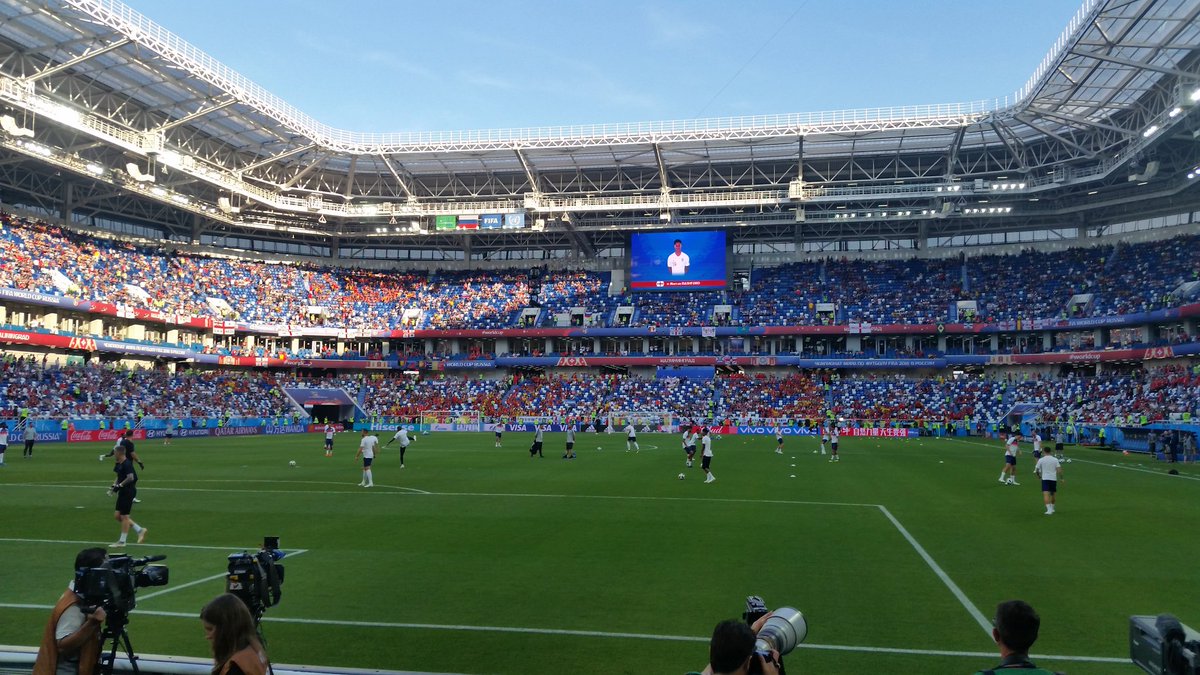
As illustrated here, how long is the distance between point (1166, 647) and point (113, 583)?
6450 millimetres

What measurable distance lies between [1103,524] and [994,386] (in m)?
55.0

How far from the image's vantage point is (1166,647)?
12.2 ft

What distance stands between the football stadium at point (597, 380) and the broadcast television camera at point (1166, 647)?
2cm

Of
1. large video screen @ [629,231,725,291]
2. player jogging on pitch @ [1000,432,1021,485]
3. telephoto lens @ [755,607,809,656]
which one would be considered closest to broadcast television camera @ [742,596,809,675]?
telephoto lens @ [755,607,809,656]

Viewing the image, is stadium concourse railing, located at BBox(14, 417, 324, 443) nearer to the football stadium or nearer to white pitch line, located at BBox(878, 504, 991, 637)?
the football stadium

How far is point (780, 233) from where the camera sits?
8481 centimetres

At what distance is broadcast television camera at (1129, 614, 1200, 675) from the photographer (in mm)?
3576

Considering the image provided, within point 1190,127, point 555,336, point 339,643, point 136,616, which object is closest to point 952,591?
point 339,643

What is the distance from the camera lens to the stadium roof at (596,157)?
44.2m

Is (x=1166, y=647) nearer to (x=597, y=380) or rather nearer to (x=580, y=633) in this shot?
(x=580, y=633)

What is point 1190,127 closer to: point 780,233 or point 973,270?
point 973,270

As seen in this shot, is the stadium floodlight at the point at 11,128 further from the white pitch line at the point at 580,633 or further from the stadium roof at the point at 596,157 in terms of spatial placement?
the white pitch line at the point at 580,633

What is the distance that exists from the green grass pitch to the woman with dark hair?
406cm

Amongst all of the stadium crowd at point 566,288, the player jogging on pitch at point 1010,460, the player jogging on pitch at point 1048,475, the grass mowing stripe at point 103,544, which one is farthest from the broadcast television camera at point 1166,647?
the stadium crowd at point 566,288
